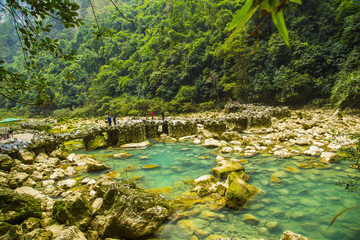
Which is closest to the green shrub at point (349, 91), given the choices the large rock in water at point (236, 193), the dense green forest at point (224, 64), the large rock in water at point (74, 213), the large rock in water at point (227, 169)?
the dense green forest at point (224, 64)

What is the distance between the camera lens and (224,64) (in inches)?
860

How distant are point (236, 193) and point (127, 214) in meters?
2.29

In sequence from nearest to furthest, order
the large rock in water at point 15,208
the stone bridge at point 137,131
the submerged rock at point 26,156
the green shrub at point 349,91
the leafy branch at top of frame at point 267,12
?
the leafy branch at top of frame at point 267,12 → the large rock in water at point 15,208 → the submerged rock at point 26,156 → the stone bridge at point 137,131 → the green shrub at point 349,91

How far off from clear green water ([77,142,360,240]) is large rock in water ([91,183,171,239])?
0.30 m

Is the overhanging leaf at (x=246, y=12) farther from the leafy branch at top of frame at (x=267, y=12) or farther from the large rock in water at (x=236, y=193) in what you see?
the large rock in water at (x=236, y=193)

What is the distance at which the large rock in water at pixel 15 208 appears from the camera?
2.87 meters

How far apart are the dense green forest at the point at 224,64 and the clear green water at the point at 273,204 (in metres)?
3.47

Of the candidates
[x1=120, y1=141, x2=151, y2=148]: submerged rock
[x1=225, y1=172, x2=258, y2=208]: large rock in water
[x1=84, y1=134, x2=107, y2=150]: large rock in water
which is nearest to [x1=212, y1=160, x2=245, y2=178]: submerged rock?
[x1=225, y1=172, x2=258, y2=208]: large rock in water

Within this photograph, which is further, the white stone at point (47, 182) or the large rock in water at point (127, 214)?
the white stone at point (47, 182)

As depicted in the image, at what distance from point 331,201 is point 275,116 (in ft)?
35.6

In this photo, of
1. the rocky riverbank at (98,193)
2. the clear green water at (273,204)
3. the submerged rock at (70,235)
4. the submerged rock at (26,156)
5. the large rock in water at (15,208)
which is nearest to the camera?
the submerged rock at (70,235)

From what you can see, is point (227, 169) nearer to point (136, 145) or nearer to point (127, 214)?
point (127, 214)

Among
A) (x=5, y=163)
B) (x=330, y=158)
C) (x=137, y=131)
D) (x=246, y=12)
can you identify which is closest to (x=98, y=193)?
(x=5, y=163)

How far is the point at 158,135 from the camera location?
43.0ft
